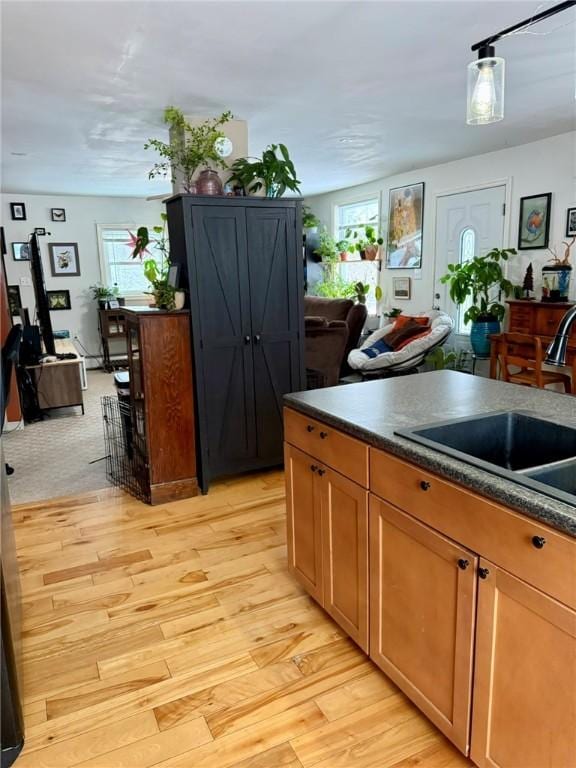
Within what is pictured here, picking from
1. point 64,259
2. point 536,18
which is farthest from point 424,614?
point 64,259

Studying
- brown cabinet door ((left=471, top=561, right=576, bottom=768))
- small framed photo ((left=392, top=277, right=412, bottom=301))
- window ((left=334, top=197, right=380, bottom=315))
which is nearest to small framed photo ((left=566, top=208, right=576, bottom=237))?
small framed photo ((left=392, top=277, right=412, bottom=301))

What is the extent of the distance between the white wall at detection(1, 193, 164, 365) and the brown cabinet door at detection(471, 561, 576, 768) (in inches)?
299

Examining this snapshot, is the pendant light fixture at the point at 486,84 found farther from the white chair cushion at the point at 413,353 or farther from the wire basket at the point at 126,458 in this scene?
the white chair cushion at the point at 413,353

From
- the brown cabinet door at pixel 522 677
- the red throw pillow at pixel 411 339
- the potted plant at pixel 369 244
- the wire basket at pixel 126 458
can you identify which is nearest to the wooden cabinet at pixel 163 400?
the wire basket at pixel 126 458

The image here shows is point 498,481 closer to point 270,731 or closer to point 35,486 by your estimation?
point 270,731

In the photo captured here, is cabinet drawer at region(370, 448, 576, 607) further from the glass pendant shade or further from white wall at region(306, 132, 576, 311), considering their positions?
white wall at region(306, 132, 576, 311)

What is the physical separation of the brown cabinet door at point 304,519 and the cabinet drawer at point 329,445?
5 centimetres

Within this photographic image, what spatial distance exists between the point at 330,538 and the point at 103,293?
6.81 m

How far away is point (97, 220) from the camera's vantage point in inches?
309

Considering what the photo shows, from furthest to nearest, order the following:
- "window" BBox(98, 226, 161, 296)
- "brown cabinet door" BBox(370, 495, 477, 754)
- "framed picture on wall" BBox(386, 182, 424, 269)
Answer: "window" BBox(98, 226, 161, 296) < "framed picture on wall" BBox(386, 182, 424, 269) < "brown cabinet door" BBox(370, 495, 477, 754)

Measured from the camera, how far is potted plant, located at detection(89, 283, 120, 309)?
7.73 meters

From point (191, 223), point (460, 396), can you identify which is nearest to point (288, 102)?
point (191, 223)

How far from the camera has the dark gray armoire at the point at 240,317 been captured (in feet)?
10.6

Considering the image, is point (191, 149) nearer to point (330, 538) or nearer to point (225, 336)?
point (225, 336)
